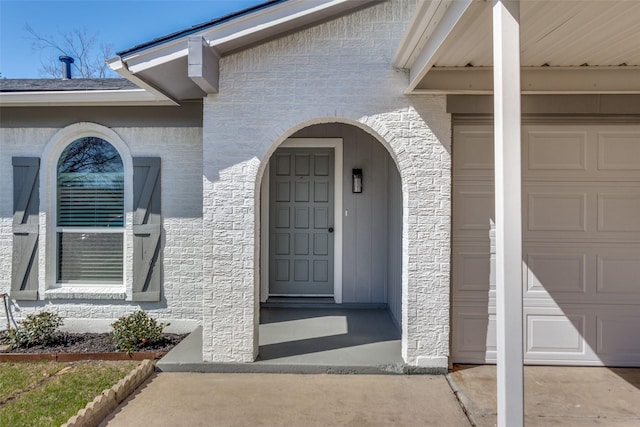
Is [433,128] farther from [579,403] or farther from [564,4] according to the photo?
[579,403]

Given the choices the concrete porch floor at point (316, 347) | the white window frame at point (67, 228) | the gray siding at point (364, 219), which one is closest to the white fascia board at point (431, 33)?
the gray siding at point (364, 219)

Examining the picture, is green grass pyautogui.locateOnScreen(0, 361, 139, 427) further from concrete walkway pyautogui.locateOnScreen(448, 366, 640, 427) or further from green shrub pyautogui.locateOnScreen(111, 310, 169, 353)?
concrete walkway pyautogui.locateOnScreen(448, 366, 640, 427)

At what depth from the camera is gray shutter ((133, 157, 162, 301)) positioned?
192 inches

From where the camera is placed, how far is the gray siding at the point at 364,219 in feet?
19.1

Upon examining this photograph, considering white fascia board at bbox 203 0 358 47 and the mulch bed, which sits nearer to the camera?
white fascia board at bbox 203 0 358 47

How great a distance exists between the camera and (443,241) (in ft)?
12.3

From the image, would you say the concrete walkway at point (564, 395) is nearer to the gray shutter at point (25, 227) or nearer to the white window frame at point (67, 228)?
the white window frame at point (67, 228)

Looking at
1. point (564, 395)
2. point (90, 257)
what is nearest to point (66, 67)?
point (90, 257)

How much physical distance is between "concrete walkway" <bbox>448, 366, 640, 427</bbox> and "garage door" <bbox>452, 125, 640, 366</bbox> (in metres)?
0.18

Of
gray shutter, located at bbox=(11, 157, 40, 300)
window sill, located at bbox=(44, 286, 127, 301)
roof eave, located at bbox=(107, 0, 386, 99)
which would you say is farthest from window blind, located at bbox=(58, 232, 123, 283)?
roof eave, located at bbox=(107, 0, 386, 99)

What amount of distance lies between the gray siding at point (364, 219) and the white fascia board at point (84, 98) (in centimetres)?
226

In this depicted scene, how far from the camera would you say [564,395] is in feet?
11.0

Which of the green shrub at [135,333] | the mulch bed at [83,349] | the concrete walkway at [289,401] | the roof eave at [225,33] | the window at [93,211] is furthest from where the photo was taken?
the window at [93,211]

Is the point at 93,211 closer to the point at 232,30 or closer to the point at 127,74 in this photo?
the point at 127,74
